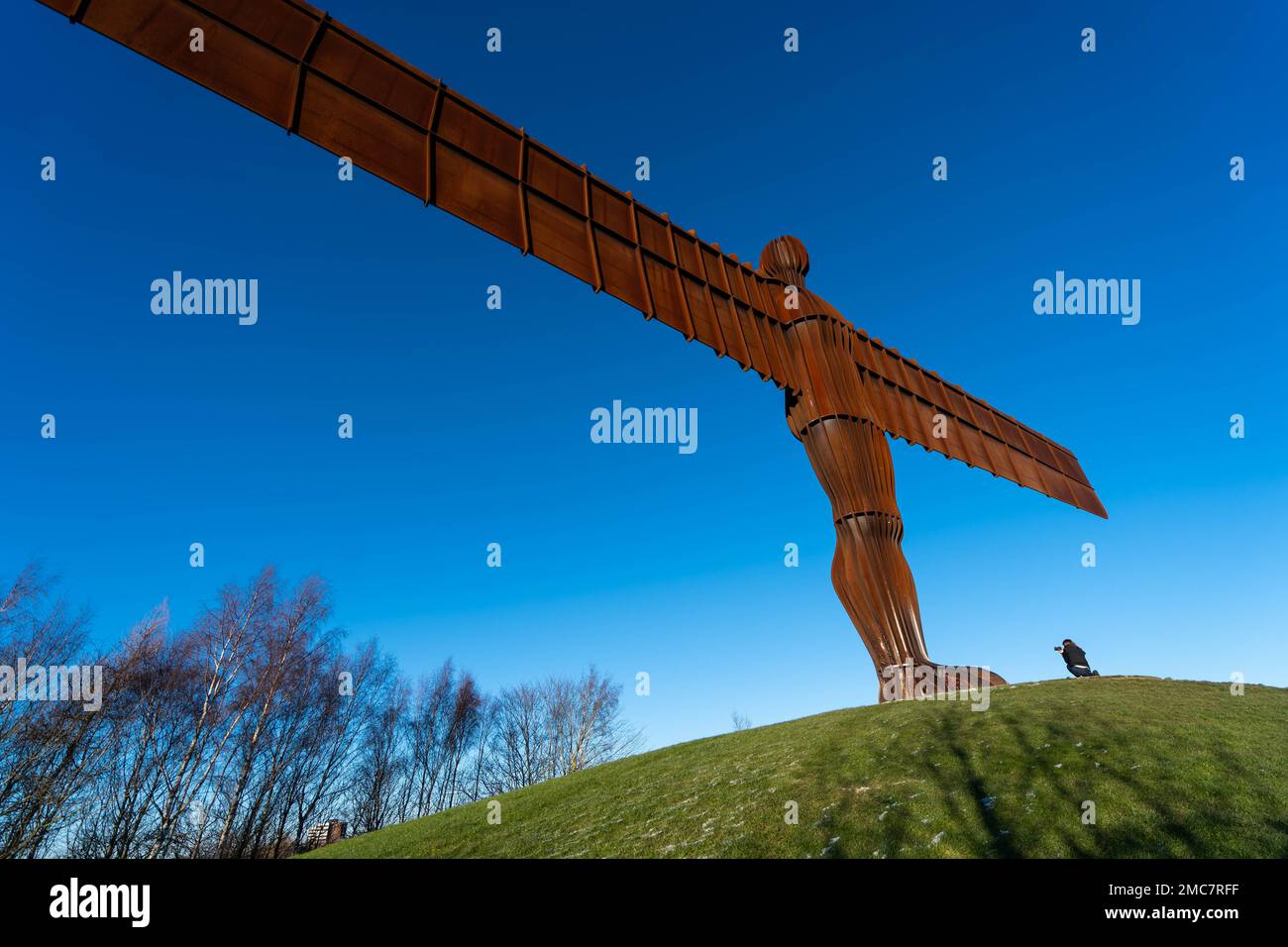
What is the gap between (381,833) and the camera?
14.8 m

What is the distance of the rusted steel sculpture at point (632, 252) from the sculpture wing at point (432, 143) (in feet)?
0.08

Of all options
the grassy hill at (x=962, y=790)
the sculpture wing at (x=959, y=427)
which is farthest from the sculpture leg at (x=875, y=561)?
the sculpture wing at (x=959, y=427)

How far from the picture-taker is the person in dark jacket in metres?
14.1

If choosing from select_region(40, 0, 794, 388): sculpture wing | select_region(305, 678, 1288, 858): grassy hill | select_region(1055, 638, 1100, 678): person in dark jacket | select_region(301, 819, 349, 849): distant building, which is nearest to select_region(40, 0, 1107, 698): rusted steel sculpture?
select_region(40, 0, 794, 388): sculpture wing

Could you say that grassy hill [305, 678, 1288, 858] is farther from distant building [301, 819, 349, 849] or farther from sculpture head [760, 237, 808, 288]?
distant building [301, 819, 349, 849]

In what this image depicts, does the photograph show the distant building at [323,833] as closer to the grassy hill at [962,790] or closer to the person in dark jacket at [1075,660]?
the grassy hill at [962,790]

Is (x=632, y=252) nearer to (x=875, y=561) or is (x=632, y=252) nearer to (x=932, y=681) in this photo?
(x=875, y=561)

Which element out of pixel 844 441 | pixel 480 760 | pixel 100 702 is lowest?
pixel 480 760

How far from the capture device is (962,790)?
7336 millimetres

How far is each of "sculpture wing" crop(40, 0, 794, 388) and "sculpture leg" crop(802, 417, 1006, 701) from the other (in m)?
2.17

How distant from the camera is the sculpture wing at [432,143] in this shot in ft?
26.1
